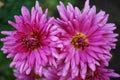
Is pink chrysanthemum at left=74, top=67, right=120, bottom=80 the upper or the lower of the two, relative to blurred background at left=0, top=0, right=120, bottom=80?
lower

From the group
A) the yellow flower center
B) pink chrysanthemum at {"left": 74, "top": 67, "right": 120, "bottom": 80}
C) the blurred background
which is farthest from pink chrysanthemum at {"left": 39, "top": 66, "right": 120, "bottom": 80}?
the blurred background

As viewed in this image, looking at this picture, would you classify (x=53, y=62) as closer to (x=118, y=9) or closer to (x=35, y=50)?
(x=35, y=50)

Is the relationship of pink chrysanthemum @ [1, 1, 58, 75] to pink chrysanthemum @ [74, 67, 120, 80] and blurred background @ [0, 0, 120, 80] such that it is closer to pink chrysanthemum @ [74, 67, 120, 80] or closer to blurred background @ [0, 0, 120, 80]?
pink chrysanthemum @ [74, 67, 120, 80]

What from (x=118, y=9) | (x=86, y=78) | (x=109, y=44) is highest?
(x=118, y=9)

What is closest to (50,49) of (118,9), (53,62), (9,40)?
(53,62)

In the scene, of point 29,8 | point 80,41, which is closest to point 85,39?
point 80,41

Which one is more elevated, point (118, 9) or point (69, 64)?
point (118, 9)

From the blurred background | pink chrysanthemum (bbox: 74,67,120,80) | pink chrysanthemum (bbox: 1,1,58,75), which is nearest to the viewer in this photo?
pink chrysanthemum (bbox: 1,1,58,75)

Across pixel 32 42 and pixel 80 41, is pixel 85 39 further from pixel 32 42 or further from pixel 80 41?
pixel 32 42

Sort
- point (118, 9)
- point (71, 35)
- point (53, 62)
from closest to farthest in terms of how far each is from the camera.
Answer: point (53, 62)
point (71, 35)
point (118, 9)
